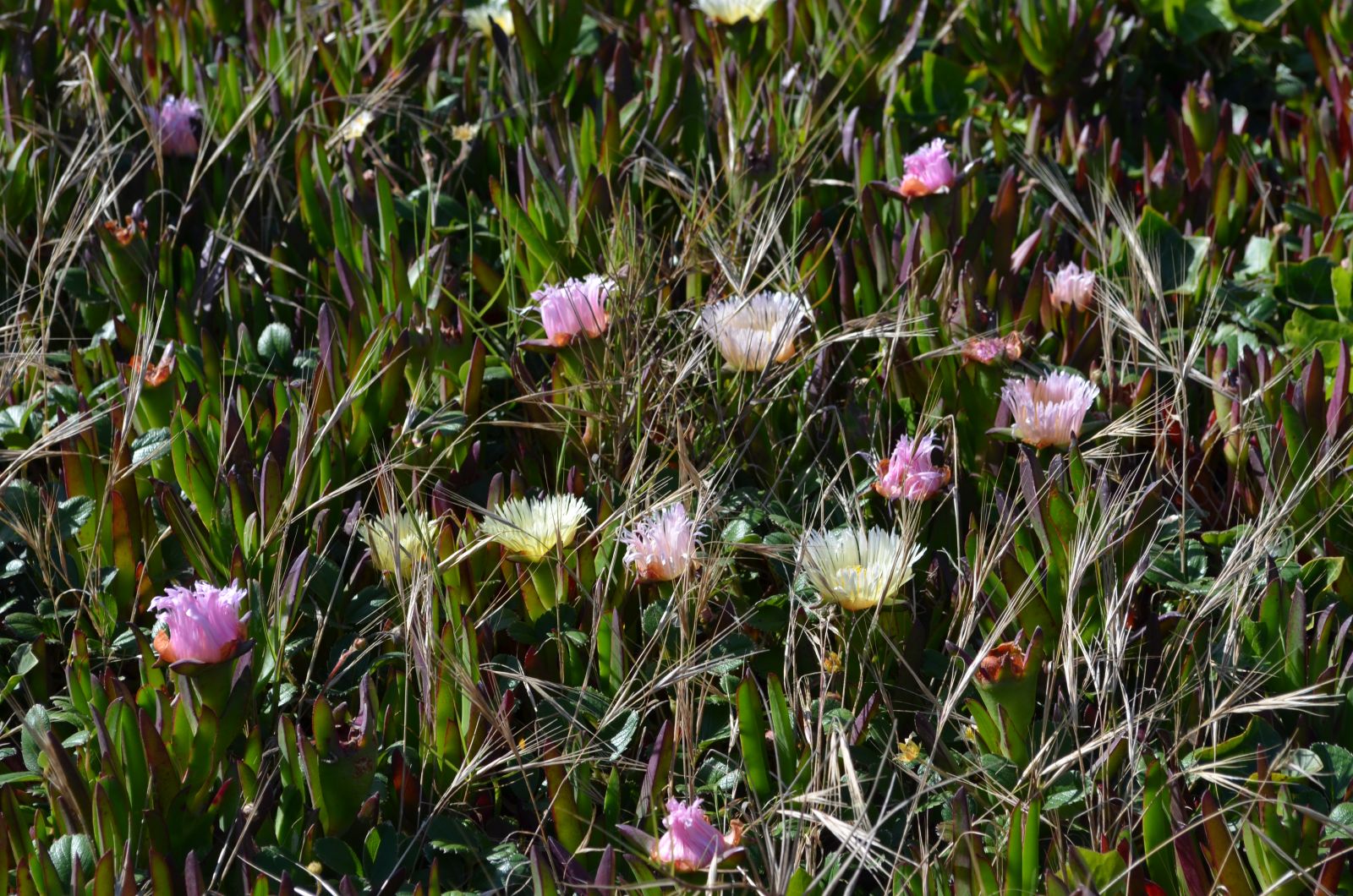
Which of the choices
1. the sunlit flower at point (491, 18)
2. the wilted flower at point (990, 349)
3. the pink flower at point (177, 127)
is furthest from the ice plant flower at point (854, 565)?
the sunlit flower at point (491, 18)

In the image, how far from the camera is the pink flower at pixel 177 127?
6.64ft

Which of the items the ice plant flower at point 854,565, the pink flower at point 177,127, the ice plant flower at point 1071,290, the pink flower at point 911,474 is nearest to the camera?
the ice plant flower at point 854,565

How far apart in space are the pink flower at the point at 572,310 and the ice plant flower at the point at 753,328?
0.12 meters

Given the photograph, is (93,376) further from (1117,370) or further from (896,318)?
(1117,370)

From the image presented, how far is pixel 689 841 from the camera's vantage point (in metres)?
1.06

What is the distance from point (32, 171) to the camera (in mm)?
1896

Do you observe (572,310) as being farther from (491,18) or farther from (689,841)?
(491,18)

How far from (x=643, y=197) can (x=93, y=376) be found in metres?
0.76

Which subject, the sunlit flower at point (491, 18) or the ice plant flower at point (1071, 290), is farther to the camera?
the sunlit flower at point (491, 18)

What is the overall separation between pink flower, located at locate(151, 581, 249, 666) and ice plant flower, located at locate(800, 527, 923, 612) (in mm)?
487

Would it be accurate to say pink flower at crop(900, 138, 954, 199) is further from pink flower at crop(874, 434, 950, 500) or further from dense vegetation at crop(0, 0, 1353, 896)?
pink flower at crop(874, 434, 950, 500)

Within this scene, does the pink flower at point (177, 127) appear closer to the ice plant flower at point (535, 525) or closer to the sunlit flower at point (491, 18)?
the sunlit flower at point (491, 18)

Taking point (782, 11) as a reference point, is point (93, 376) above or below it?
below

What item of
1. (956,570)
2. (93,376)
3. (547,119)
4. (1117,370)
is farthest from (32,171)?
(1117,370)
